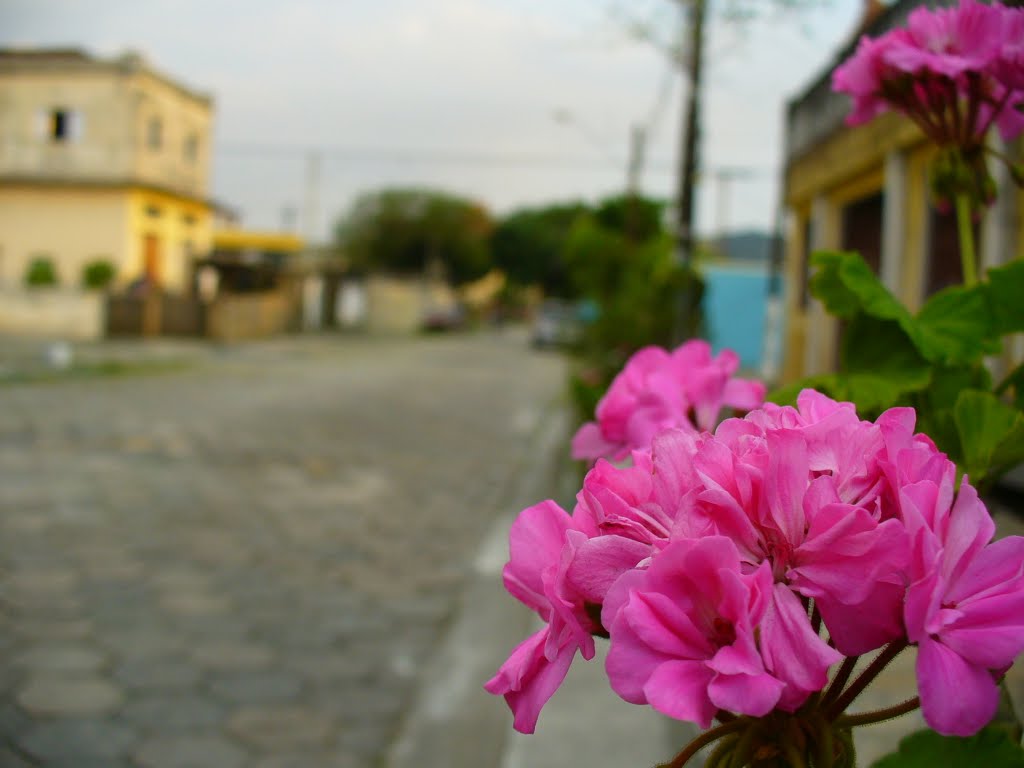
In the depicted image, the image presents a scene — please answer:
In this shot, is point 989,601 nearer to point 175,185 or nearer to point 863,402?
point 863,402

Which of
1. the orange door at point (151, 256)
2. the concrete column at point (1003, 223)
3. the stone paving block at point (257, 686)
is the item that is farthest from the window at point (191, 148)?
the concrete column at point (1003, 223)

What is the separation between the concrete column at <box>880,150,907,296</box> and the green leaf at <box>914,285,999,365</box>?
4.33 m

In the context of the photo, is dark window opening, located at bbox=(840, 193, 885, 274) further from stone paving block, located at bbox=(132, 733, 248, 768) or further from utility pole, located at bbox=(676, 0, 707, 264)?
stone paving block, located at bbox=(132, 733, 248, 768)

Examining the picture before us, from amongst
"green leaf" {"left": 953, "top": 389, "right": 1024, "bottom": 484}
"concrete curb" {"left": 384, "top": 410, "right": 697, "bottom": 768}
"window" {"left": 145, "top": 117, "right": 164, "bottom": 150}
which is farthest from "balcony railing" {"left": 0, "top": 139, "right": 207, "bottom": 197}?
"green leaf" {"left": 953, "top": 389, "right": 1024, "bottom": 484}

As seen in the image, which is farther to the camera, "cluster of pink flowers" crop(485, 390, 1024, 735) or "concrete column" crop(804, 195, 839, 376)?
"concrete column" crop(804, 195, 839, 376)

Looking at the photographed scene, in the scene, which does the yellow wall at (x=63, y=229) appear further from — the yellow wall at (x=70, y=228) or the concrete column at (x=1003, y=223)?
the concrete column at (x=1003, y=223)

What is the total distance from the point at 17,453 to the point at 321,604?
461cm

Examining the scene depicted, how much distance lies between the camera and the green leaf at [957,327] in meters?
1.17

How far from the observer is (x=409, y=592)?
5504mm

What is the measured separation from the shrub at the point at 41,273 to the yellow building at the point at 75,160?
0.23m

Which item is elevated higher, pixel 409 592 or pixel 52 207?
pixel 52 207

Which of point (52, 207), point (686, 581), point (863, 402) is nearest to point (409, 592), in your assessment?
point (863, 402)

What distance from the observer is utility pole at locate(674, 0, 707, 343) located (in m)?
8.52

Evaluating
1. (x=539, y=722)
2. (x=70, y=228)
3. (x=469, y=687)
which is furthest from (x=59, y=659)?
(x=70, y=228)
